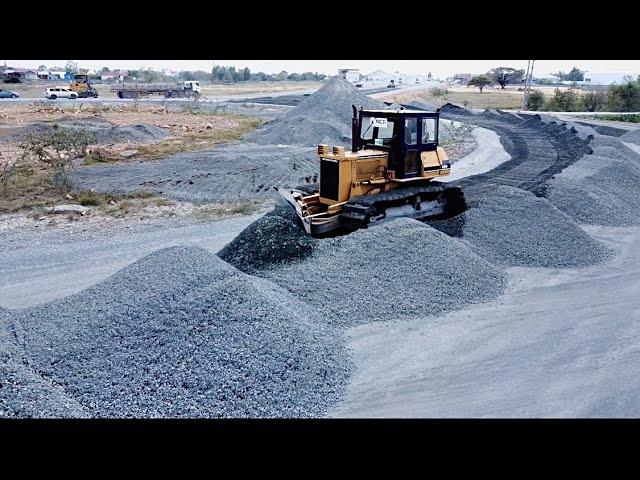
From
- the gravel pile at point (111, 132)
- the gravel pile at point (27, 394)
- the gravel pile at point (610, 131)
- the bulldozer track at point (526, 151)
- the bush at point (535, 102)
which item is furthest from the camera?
the bush at point (535, 102)

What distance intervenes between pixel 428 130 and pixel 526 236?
3341 mm

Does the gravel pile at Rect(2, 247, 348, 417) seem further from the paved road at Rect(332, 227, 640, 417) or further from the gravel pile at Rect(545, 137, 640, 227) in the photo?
the gravel pile at Rect(545, 137, 640, 227)

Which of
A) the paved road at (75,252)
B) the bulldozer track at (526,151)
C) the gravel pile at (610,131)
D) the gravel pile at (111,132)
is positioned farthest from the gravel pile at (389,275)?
the gravel pile at (610,131)

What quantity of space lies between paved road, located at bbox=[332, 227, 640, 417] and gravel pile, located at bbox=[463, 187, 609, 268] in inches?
44.1

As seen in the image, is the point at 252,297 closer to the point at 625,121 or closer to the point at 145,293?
the point at 145,293

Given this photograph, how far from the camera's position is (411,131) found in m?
12.9

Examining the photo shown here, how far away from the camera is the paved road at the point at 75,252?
10898 millimetres

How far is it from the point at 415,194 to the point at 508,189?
3083 mm

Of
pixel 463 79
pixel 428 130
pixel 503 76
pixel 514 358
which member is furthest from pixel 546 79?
pixel 514 358

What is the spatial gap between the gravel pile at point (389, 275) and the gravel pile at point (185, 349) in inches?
39.2

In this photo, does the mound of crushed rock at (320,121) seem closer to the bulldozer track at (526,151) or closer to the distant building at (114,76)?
the bulldozer track at (526,151)

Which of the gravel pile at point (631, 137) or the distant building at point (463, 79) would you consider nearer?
the gravel pile at point (631, 137)

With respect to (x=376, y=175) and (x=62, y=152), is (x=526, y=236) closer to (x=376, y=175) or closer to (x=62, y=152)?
(x=376, y=175)

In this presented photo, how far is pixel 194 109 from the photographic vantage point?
45.2m
